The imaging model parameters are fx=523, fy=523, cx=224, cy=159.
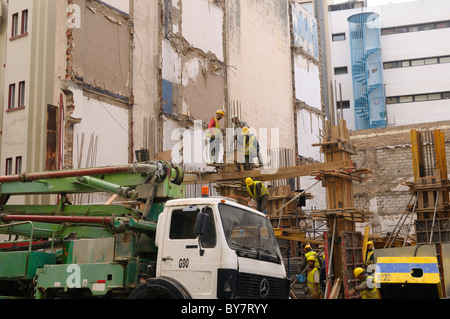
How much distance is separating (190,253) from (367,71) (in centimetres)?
4332

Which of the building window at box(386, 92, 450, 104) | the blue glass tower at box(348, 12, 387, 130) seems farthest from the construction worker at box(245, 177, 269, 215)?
the building window at box(386, 92, 450, 104)

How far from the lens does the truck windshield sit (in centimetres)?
818

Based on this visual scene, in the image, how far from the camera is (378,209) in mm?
32938

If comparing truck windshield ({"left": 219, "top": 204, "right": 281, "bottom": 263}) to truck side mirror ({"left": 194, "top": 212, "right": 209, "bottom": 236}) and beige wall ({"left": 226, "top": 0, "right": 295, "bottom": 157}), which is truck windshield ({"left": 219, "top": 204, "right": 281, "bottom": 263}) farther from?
beige wall ({"left": 226, "top": 0, "right": 295, "bottom": 157})

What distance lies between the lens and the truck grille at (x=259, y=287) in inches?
311

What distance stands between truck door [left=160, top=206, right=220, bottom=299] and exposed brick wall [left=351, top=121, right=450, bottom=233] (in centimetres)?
2627

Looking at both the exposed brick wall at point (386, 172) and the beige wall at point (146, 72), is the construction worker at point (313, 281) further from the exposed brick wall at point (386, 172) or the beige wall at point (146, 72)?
the exposed brick wall at point (386, 172)

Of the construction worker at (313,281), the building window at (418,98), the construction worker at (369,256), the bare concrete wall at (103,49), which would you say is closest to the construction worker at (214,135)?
the construction worker at (313,281)

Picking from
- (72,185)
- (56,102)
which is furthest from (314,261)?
(56,102)

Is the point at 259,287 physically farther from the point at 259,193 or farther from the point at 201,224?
the point at 259,193

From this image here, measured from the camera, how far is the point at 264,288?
8.40 m

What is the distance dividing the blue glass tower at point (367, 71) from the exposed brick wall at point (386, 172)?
1443 centimetres
